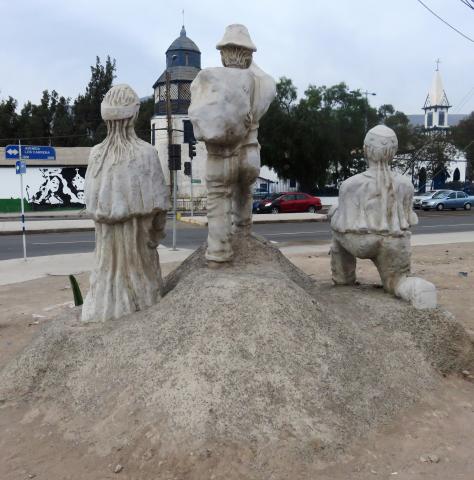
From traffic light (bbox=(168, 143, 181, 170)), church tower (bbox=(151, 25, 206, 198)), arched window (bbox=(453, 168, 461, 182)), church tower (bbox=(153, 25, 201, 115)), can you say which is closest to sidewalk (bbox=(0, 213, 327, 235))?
Answer: traffic light (bbox=(168, 143, 181, 170))

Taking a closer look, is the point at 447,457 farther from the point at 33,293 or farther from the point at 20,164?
the point at 20,164

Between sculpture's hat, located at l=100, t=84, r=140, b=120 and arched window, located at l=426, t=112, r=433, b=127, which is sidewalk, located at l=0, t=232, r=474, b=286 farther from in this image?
arched window, located at l=426, t=112, r=433, b=127

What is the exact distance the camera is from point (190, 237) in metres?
15.9

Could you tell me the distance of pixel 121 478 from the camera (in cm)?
310

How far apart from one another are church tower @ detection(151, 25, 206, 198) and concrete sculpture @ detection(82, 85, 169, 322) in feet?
77.4

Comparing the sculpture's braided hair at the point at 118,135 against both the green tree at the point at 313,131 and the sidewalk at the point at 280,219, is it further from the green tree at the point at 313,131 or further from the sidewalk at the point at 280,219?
the green tree at the point at 313,131

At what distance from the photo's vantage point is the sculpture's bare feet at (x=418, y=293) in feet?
15.4

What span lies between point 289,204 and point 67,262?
48.4 feet

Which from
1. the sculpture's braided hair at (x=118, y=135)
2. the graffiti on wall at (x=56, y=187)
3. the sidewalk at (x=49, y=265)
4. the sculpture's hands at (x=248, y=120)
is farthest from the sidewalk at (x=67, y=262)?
the graffiti on wall at (x=56, y=187)

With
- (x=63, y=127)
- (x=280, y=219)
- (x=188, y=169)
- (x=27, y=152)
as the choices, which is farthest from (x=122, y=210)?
(x=63, y=127)

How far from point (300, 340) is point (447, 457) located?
114 centimetres

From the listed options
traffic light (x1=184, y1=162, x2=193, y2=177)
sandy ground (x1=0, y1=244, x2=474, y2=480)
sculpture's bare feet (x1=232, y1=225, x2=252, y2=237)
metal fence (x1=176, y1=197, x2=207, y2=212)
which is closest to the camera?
sandy ground (x1=0, y1=244, x2=474, y2=480)

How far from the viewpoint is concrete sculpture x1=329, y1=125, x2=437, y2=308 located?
4.66 m

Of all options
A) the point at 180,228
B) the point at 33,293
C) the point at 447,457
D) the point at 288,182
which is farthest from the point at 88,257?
the point at 288,182
